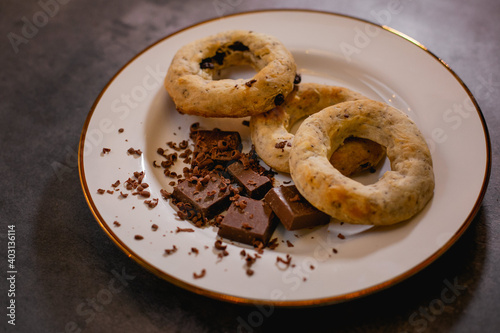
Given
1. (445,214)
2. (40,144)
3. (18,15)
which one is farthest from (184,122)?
(18,15)

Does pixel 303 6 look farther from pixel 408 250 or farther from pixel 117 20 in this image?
pixel 408 250

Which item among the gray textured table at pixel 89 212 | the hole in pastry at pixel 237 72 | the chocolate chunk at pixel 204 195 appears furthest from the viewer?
the hole in pastry at pixel 237 72

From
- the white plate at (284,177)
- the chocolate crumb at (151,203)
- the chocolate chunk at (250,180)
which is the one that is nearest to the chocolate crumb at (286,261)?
the white plate at (284,177)

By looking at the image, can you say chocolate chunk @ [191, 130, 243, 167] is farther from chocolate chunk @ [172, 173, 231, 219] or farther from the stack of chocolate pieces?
chocolate chunk @ [172, 173, 231, 219]

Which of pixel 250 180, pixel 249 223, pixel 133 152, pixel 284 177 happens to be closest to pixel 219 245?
pixel 249 223

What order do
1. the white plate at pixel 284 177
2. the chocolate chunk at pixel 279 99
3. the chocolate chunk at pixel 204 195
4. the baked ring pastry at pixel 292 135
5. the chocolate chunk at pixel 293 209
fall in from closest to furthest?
the white plate at pixel 284 177 < the chocolate chunk at pixel 293 209 < the chocolate chunk at pixel 204 195 < the baked ring pastry at pixel 292 135 < the chocolate chunk at pixel 279 99

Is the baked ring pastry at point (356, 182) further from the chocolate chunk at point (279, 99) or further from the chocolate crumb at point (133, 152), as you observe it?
the chocolate crumb at point (133, 152)

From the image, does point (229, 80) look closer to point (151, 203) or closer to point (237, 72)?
point (237, 72)
